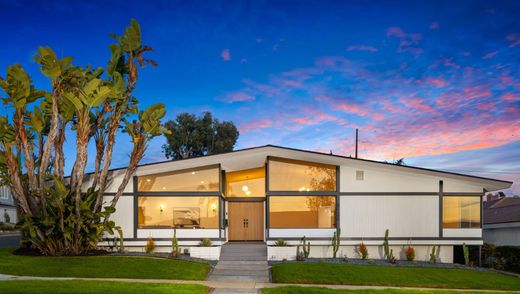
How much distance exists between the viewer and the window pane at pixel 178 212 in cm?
1458

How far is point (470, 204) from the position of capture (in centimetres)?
1494

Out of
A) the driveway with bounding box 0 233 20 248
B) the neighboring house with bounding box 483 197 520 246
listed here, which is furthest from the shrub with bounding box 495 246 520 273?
the driveway with bounding box 0 233 20 248

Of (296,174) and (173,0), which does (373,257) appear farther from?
(173,0)

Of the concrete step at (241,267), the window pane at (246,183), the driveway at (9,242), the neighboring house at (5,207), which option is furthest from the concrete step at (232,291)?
the neighboring house at (5,207)

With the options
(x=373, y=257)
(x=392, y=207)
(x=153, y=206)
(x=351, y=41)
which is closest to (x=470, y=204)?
(x=392, y=207)

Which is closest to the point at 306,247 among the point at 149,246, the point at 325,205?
the point at 325,205

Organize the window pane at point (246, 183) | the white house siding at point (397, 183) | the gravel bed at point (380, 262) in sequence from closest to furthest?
the gravel bed at point (380, 262) < the white house siding at point (397, 183) < the window pane at point (246, 183)

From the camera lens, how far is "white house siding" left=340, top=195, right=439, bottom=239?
578 inches

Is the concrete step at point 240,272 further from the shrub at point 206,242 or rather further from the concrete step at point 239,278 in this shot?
the shrub at point 206,242

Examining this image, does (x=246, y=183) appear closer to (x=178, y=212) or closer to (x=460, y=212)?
(x=178, y=212)

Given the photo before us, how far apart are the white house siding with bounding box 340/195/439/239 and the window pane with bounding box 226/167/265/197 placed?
3933 millimetres

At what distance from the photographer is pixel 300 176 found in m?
15.2

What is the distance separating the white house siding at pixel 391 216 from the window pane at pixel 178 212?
5.24 meters

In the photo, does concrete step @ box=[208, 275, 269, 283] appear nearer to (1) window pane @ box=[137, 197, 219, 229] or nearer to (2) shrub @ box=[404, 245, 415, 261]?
(1) window pane @ box=[137, 197, 219, 229]
